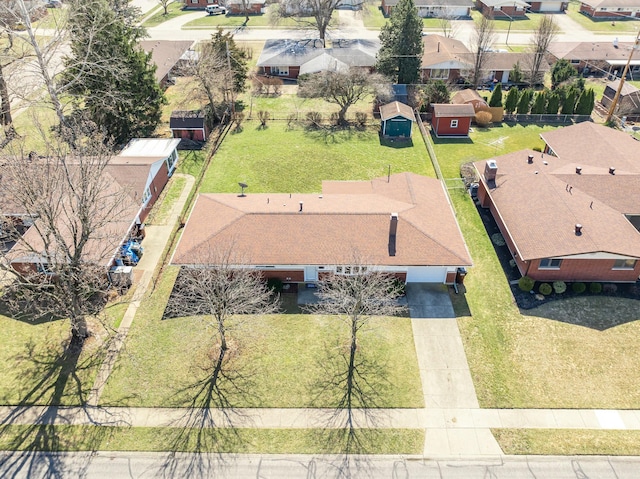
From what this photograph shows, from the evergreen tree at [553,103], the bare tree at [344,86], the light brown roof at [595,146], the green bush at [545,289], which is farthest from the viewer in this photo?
the evergreen tree at [553,103]

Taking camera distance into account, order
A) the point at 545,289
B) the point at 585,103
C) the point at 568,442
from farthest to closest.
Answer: the point at 585,103 → the point at 545,289 → the point at 568,442

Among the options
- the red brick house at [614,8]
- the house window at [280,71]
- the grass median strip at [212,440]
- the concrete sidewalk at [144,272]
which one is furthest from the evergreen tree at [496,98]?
the red brick house at [614,8]

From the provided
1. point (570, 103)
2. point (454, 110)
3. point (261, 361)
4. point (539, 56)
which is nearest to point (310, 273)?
point (261, 361)

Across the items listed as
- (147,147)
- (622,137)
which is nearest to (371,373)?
(147,147)

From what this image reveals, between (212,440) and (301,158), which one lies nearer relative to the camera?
(212,440)

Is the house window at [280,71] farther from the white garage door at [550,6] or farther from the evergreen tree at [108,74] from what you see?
the white garage door at [550,6]

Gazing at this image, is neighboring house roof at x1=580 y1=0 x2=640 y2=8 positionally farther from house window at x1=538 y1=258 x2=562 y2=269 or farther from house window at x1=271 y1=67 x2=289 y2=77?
house window at x1=538 y1=258 x2=562 y2=269

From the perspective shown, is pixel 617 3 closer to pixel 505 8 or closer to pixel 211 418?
pixel 505 8
